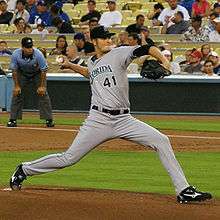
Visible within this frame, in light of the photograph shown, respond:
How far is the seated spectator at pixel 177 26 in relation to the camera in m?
22.5

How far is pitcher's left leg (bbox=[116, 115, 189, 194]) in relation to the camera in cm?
888

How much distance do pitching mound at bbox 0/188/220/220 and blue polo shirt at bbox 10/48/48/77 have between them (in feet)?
27.7

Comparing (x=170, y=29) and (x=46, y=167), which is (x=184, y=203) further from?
(x=170, y=29)

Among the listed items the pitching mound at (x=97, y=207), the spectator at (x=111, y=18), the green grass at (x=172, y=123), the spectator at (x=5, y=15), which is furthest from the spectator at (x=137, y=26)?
the pitching mound at (x=97, y=207)

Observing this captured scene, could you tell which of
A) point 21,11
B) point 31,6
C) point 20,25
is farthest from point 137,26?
point 31,6

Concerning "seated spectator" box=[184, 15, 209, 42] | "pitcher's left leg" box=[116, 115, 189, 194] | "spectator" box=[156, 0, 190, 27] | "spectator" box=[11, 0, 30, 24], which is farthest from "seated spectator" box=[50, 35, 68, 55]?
"pitcher's left leg" box=[116, 115, 189, 194]

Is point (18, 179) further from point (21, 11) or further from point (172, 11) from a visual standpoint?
point (21, 11)

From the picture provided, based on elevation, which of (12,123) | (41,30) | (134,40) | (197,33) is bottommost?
(12,123)

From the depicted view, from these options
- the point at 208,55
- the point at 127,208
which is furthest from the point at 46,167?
the point at 208,55

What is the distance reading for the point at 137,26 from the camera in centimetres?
2183

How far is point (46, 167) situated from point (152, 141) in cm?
118

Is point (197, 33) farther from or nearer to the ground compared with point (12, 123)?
farther from the ground

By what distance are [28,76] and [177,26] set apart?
19.2ft

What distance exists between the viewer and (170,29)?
23.1 metres
